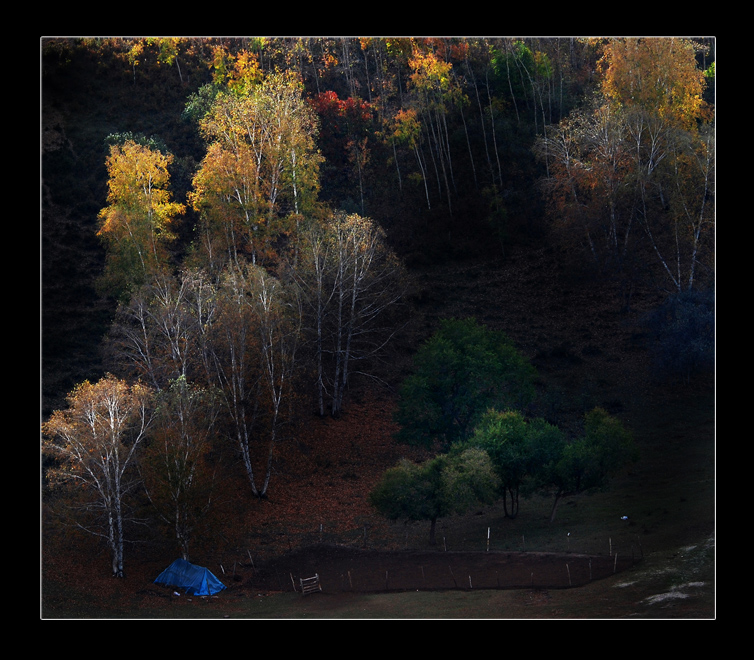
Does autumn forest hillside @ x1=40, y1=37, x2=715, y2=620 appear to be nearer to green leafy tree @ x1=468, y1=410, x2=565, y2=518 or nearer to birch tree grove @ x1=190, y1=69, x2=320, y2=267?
birch tree grove @ x1=190, y1=69, x2=320, y2=267

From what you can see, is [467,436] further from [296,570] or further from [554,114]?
[554,114]

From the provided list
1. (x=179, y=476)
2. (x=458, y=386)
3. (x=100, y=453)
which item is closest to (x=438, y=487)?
(x=458, y=386)

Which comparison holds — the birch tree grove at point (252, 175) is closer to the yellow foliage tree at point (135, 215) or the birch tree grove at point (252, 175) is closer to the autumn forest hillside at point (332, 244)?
the autumn forest hillside at point (332, 244)

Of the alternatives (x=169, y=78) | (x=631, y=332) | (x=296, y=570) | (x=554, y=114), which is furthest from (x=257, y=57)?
(x=296, y=570)

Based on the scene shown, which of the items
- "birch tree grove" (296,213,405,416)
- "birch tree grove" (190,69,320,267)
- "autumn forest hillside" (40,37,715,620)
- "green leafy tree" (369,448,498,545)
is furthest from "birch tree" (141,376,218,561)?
"birch tree grove" (190,69,320,267)

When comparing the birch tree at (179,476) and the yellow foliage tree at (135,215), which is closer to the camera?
the birch tree at (179,476)

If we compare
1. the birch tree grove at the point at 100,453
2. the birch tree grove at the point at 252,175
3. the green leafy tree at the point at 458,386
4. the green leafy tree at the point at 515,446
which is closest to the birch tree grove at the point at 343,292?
the birch tree grove at the point at 252,175

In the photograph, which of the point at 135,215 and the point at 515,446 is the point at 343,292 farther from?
the point at 515,446
